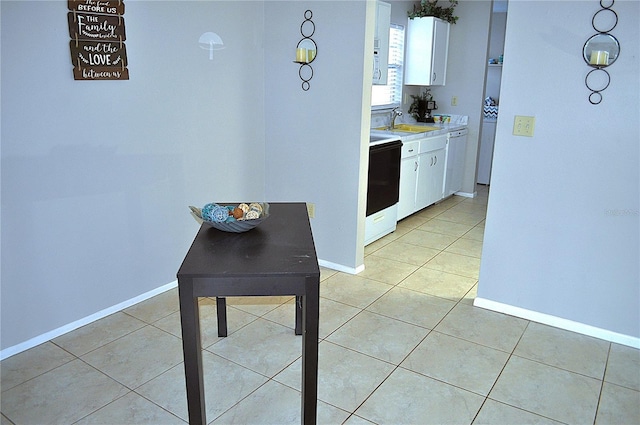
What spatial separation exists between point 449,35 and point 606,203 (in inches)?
147

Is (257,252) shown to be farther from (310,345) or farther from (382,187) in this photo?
(382,187)

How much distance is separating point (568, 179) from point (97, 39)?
262 cm

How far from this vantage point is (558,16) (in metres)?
2.50

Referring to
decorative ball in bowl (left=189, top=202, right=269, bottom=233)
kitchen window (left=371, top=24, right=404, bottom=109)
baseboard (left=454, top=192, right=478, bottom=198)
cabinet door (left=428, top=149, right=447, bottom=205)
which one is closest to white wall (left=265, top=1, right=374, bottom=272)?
decorative ball in bowl (left=189, top=202, right=269, bottom=233)

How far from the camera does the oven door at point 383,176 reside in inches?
154

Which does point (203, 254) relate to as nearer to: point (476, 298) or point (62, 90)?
point (62, 90)

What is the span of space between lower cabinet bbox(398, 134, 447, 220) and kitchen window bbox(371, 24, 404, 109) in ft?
2.32

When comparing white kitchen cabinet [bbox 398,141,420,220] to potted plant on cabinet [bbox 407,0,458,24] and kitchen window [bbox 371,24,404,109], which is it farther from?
potted plant on cabinet [bbox 407,0,458,24]

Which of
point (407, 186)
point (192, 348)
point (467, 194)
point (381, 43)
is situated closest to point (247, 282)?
point (192, 348)

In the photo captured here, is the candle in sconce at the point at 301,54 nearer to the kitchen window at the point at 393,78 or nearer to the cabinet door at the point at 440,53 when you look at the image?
the kitchen window at the point at 393,78

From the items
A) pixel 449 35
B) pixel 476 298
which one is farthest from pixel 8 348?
pixel 449 35

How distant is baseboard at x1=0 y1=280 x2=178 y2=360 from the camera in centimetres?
243

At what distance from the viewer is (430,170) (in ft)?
16.8

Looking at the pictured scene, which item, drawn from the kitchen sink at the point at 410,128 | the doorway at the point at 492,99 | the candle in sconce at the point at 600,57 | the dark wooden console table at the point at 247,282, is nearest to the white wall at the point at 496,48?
the doorway at the point at 492,99
